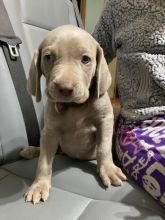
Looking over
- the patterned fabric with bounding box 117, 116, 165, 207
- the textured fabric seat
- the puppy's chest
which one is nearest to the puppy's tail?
the textured fabric seat

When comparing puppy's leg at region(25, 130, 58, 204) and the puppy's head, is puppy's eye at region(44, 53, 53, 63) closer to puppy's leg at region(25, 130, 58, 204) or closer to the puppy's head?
the puppy's head

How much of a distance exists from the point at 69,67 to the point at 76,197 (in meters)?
0.29

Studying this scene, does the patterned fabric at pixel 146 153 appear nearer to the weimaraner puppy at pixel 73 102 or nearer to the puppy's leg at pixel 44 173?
the weimaraner puppy at pixel 73 102

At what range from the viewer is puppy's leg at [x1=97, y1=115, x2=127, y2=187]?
828 mm

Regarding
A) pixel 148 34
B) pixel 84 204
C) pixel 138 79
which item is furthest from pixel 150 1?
pixel 84 204

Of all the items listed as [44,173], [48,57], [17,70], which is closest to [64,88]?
[48,57]

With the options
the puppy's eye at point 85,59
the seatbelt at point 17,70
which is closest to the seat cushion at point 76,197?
the seatbelt at point 17,70

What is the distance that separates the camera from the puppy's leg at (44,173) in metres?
0.77

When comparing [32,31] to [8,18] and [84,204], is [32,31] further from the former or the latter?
[84,204]

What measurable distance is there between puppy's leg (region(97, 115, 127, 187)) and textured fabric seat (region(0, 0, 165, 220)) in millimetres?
17

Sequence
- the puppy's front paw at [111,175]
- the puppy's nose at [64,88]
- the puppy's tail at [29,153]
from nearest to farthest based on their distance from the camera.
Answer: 1. the puppy's nose at [64,88]
2. the puppy's front paw at [111,175]
3. the puppy's tail at [29,153]

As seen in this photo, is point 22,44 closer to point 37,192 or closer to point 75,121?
point 75,121

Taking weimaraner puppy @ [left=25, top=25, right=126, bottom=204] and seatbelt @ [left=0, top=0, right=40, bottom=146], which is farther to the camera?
seatbelt @ [left=0, top=0, right=40, bottom=146]

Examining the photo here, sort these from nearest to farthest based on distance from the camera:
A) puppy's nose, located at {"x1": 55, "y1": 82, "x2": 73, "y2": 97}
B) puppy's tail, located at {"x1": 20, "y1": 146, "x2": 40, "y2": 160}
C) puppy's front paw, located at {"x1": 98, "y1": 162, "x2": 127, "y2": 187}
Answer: puppy's nose, located at {"x1": 55, "y1": 82, "x2": 73, "y2": 97} < puppy's front paw, located at {"x1": 98, "y1": 162, "x2": 127, "y2": 187} < puppy's tail, located at {"x1": 20, "y1": 146, "x2": 40, "y2": 160}
